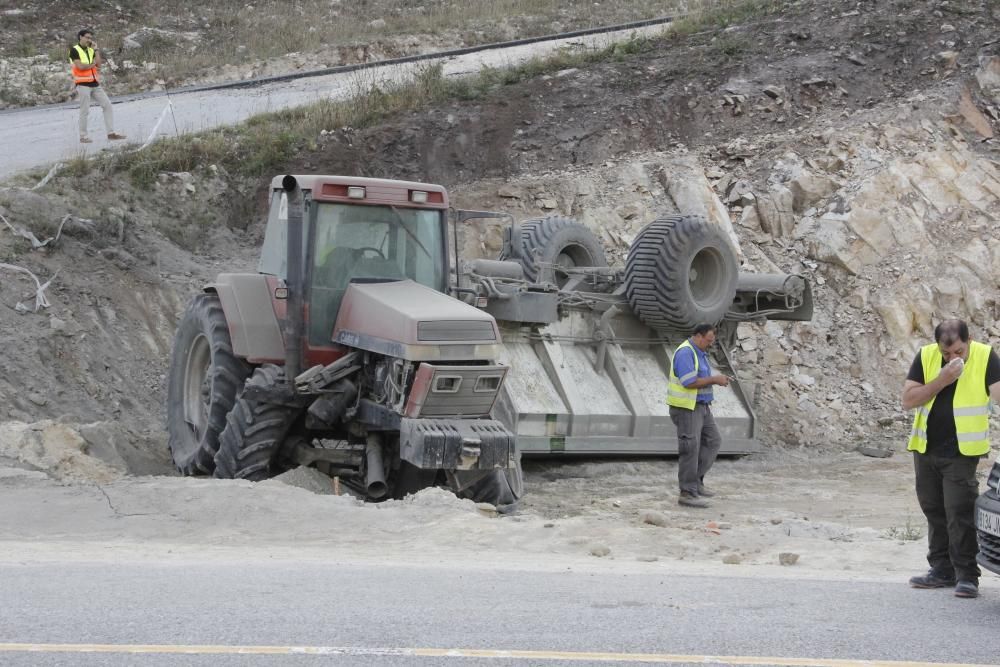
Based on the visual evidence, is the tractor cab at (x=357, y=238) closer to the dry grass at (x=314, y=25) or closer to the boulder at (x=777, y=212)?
the boulder at (x=777, y=212)

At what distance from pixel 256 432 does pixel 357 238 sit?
163 cm

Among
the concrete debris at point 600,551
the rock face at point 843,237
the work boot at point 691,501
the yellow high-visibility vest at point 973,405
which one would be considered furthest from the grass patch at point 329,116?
the yellow high-visibility vest at point 973,405

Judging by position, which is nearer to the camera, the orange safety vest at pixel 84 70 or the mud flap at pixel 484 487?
the mud flap at pixel 484 487

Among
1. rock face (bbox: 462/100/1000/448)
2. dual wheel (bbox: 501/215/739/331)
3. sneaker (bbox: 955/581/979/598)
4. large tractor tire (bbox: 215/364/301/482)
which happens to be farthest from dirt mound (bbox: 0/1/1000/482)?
sneaker (bbox: 955/581/979/598)

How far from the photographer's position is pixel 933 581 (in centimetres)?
654

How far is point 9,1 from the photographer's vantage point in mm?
30641

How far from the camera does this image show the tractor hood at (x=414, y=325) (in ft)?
28.1

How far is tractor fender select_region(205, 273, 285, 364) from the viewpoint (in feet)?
31.2

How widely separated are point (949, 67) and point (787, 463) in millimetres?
8644

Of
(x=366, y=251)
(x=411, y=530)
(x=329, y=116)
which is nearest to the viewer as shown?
(x=411, y=530)

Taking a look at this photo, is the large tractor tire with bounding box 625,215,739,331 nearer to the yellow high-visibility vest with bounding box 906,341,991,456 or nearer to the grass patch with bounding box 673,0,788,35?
the yellow high-visibility vest with bounding box 906,341,991,456

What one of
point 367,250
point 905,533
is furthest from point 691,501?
point 367,250

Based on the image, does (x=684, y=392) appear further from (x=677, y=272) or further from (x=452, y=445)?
(x=452, y=445)

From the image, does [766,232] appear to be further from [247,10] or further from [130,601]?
[247,10]
